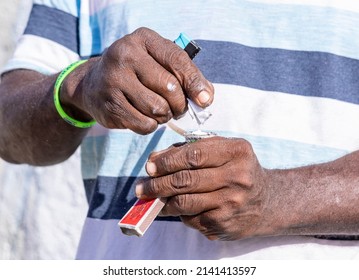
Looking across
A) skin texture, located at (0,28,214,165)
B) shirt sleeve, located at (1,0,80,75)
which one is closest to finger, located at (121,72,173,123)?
skin texture, located at (0,28,214,165)

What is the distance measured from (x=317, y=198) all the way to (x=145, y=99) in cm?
39

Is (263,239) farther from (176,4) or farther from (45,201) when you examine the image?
(45,201)

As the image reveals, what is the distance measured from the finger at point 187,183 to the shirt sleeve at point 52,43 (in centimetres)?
72

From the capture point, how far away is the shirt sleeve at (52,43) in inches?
80.1

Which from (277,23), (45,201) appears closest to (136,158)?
(277,23)

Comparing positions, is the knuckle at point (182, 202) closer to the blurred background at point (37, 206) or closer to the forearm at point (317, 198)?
the forearm at point (317, 198)

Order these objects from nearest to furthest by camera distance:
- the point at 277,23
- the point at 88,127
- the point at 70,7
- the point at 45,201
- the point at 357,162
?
the point at 357,162 < the point at 277,23 < the point at 88,127 < the point at 70,7 < the point at 45,201

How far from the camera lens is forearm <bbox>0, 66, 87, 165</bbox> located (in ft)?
6.20

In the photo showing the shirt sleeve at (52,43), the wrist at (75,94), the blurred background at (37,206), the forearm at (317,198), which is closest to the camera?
the forearm at (317,198)

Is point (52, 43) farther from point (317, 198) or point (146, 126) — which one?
point (317, 198)

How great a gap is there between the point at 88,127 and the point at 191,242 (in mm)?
361

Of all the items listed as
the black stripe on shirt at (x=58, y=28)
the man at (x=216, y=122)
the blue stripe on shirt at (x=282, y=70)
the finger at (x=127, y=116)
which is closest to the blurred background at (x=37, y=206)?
the black stripe on shirt at (x=58, y=28)

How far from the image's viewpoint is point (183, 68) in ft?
4.59

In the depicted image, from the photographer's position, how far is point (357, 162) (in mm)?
1588
